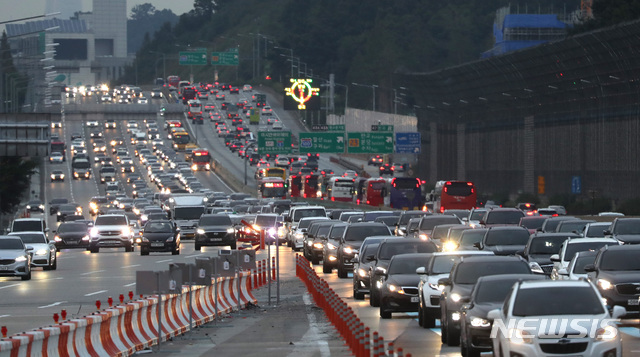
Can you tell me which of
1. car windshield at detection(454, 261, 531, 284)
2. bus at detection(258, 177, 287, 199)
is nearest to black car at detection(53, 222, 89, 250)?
car windshield at detection(454, 261, 531, 284)

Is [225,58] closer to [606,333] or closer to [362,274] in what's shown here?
[362,274]

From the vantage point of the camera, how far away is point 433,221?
48.7m

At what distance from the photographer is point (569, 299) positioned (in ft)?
53.2

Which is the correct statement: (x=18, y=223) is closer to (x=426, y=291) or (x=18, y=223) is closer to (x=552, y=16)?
(x=426, y=291)

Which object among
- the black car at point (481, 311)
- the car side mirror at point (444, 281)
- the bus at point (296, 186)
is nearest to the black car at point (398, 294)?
the car side mirror at point (444, 281)

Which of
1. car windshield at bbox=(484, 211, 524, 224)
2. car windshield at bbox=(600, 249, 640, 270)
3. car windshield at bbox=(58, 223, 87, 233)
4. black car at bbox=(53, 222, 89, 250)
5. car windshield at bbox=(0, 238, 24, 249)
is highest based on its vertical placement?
car windshield at bbox=(600, 249, 640, 270)

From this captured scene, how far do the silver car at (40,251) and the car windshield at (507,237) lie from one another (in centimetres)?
1688

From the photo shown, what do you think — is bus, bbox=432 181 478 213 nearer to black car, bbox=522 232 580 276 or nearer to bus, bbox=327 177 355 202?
bus, bbox=327 177 355 202

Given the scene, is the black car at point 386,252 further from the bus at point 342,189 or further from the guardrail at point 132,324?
the bus at point 342,189

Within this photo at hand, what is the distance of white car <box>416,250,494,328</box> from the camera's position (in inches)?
914

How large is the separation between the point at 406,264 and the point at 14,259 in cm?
1690

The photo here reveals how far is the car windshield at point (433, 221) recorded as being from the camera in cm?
4825

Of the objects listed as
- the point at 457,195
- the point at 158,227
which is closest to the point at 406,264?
the point at 158,227

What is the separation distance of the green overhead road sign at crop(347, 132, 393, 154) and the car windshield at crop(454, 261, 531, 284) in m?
82.1
